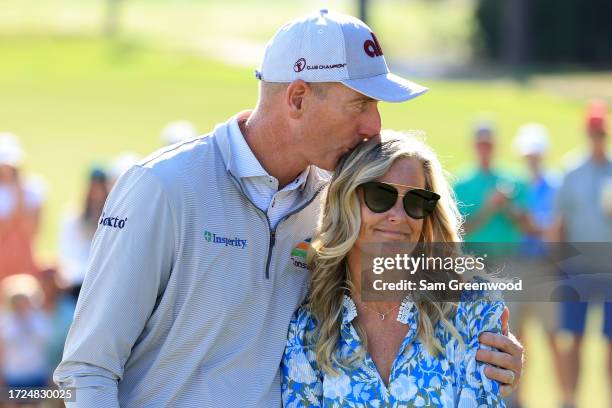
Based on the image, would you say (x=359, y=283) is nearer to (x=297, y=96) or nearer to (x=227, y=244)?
(x=227, y=244)

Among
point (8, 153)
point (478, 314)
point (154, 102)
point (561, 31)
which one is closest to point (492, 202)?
point (8, 153)

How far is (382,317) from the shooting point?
3.67 meters

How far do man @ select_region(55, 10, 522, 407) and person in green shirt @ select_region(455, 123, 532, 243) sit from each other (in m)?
4.99

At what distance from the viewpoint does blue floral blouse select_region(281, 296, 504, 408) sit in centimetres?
344

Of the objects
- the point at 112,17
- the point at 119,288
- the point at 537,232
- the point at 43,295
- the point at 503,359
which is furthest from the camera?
the point at 112,17

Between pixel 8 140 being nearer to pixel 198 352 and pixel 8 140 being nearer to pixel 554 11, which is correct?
pixel 198 352

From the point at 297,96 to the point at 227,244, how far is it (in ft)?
1.71

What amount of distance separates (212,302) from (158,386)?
0.30m

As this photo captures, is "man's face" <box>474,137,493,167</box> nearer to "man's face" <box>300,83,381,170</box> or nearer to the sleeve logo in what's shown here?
"man's face" <box>300,83,381,170</box>

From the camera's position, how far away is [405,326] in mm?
3625

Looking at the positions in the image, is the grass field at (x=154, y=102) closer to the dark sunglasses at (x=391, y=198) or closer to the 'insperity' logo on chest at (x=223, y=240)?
A: the dark sunglasses at (x=391, y=198)

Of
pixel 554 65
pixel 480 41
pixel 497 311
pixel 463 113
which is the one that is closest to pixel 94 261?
pixel 497 311

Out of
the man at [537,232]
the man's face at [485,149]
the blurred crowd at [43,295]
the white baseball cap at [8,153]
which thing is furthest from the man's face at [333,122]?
the white baseball cap at [8,153]

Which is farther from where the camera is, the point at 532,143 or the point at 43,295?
the point at 532,143
